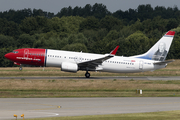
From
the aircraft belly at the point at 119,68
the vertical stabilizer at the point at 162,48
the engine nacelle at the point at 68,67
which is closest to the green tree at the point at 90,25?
the vertical stabilizer at the point at 162,48

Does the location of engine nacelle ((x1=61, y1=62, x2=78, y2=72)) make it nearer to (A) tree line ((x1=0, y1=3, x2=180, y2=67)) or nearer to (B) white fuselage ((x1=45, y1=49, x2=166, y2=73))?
(B) white fuselage ((x1=45, y1=49, x2=166, y2=73))

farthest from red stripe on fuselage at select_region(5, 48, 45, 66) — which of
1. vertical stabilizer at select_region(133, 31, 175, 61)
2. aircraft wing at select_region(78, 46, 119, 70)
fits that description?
vertical stabilizer at select_region(133, 31, 175, 61)

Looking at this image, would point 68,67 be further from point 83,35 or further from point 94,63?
point 83,35

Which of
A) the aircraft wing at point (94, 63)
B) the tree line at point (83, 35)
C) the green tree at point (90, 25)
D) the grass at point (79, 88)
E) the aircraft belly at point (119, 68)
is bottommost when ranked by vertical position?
the grass at point (79, 88)

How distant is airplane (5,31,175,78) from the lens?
4319 cm

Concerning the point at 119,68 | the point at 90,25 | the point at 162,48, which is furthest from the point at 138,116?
the point at 90,25

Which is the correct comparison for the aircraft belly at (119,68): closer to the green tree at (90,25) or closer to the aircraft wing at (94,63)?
the aircraft wing at (94,63)

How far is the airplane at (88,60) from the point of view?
1700 inches

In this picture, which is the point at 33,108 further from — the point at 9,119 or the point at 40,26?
the point at 40,26

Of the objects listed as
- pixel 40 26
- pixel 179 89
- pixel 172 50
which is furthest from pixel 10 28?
pixel 179 89

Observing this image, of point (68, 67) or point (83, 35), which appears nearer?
point (68, 67)

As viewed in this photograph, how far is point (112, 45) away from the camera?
94.6 m

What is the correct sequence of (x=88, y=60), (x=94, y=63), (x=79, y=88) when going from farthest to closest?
(x=88, y=60) < (x=94, y=63) < (x=79, y=88)

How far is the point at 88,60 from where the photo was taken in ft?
146
